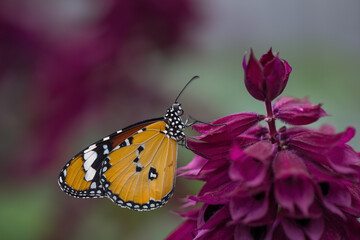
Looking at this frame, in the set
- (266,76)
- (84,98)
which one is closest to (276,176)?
(266,76)

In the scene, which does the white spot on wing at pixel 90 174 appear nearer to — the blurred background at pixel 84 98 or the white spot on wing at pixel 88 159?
the white spot on wing at pixel 88 159

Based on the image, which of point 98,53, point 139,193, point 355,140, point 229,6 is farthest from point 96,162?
point 229,6

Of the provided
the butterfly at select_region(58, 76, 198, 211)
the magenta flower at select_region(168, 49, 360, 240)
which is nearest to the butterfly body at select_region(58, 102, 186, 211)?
the butterfly at select_region(58, 76, 198, 211)

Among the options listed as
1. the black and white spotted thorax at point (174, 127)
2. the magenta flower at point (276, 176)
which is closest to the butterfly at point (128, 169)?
the black and white spotted thorax at point (174, 127)

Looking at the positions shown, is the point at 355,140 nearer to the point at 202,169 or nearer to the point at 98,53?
the point at 98,53

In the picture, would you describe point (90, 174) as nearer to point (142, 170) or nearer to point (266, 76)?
point (142, 170)

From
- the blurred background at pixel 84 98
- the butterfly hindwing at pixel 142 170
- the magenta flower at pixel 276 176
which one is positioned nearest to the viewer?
the magenta flower at pixel 276 176
